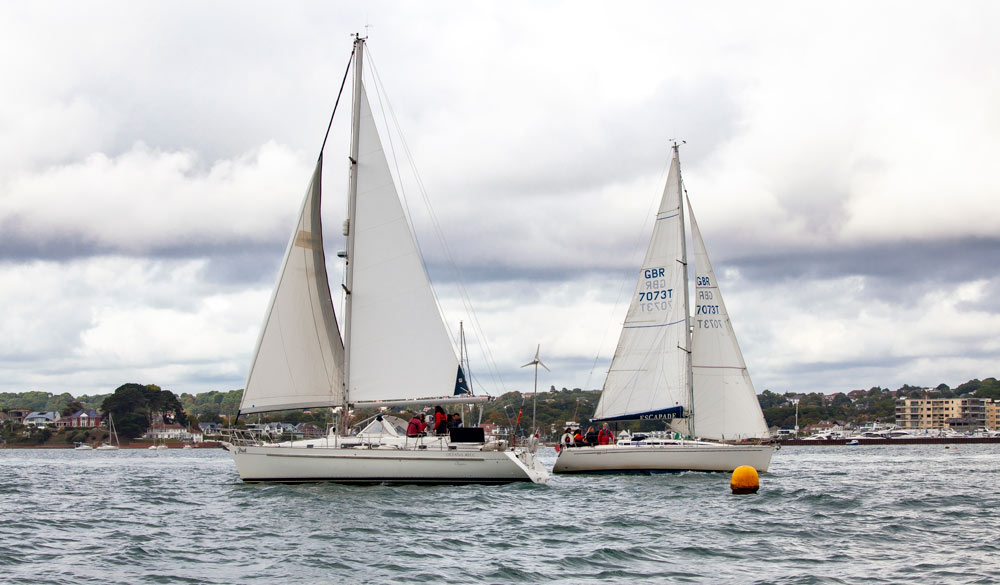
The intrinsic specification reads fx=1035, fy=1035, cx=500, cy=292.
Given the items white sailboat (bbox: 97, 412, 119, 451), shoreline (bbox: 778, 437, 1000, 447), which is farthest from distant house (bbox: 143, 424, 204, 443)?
shoreline (bbox: 778, 437, 1000, 447)

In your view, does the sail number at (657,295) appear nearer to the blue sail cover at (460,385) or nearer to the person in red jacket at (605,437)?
the person in red jacket at (605,437)

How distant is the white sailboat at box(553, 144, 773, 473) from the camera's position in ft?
152

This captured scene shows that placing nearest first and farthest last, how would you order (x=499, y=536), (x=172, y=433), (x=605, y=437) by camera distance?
(x=499, y=536), (x=605, y=437), (x=172, y=433)

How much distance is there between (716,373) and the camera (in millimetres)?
46875

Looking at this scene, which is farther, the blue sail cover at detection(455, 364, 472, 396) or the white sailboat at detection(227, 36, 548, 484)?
the blue sail cover at detection(455, 364, 472, 396)

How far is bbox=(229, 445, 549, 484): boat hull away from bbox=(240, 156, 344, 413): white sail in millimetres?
1704

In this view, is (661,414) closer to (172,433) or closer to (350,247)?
(350,247)

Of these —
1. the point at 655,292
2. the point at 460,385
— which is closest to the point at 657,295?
the point at 655,292

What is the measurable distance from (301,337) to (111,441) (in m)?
150

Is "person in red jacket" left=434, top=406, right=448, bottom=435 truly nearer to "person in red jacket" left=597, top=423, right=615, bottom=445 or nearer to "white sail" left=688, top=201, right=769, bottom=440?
"person in red jacket" left=597, top=423, right=615, bottom=445

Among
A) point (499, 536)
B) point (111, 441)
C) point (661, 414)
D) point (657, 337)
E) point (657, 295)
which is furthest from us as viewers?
point (111, 441)

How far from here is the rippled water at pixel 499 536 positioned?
18984 mm

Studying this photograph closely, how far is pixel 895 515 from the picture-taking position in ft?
92.0

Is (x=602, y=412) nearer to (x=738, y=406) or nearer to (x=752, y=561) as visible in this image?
(x=738, y=406)
